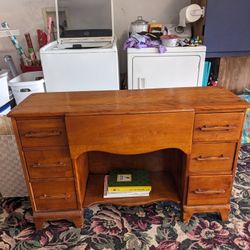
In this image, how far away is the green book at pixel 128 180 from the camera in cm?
128

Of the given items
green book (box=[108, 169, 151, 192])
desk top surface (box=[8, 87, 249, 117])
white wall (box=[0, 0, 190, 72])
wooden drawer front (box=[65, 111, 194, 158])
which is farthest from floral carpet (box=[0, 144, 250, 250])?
white wall (box=[0, 0, 190, 72])

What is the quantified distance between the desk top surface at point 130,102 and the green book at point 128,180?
1.65 ft

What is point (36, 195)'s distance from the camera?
3.83ft

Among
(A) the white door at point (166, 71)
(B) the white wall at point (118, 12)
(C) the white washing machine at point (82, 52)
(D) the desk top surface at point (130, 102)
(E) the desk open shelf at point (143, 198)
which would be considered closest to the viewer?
(D) the desk top surface at point (130, 102)

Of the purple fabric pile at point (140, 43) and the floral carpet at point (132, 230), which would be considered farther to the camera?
the purple fabric pile at point (140, 43)

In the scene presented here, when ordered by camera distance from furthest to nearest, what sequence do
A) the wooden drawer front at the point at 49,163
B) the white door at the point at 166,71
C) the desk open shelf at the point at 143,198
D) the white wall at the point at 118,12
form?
the white wall at the point at 118,12, the white door at the point at 166,71, the desk open shelf at the point at 143,198, the wooden drawer front at the point at 49,163

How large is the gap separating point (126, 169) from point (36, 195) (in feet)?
1.82

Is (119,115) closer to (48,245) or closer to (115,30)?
(48,245)

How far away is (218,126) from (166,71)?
895 mm

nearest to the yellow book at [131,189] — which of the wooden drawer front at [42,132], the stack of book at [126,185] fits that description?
the stack of book at [126,185]

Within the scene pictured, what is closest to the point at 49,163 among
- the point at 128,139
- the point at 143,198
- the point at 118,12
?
the point at 128,139

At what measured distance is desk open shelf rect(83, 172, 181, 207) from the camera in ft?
4.09

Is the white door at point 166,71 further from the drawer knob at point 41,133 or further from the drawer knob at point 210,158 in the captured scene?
the drawer knob at point 41,133

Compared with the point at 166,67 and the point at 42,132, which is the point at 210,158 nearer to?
the point at 42,132
